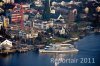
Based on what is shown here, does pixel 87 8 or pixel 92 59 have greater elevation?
pixel 87 8

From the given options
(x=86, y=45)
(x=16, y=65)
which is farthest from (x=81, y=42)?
(x=16, y=65)

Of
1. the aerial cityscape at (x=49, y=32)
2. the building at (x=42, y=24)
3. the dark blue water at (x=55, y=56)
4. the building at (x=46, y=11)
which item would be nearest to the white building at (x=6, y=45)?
the aerial cityscape at (x=49, y=32)

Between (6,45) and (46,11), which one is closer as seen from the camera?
(6,45)

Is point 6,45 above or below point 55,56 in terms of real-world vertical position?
above

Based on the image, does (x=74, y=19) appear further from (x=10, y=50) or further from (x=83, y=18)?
(x=10, y=50)

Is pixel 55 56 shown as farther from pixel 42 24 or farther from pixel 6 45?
pixel 6 45

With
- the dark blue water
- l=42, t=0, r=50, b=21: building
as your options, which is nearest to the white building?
the dark blue water

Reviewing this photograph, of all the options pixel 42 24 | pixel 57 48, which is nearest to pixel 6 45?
pixel 42 24

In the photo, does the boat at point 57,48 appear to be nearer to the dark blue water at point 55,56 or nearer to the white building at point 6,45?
the dark blue water at point 55,56
